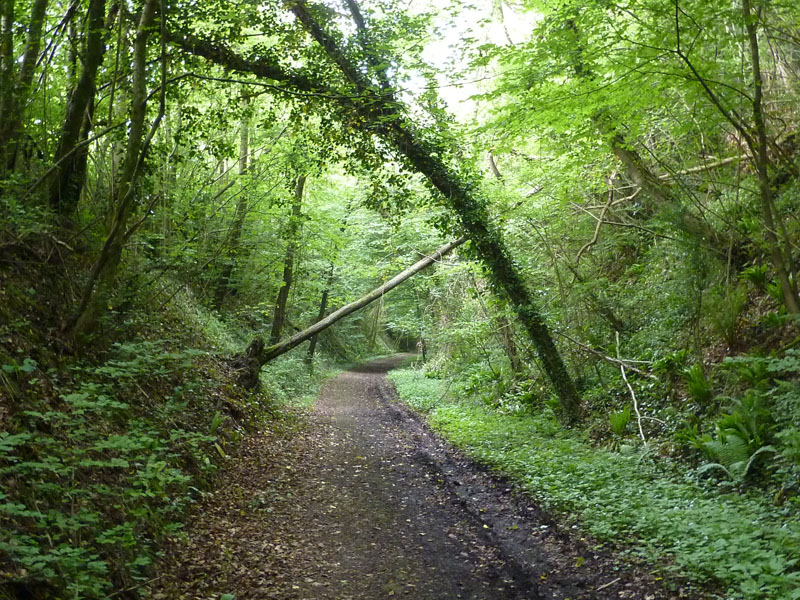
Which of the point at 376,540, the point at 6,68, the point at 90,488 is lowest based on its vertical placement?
the point at 376,540

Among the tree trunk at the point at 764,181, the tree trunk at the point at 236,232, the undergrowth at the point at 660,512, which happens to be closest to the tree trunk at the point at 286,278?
the tree trunk at the point at 236,232

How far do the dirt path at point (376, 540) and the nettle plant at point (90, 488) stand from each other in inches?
15.7

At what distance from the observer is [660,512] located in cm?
525

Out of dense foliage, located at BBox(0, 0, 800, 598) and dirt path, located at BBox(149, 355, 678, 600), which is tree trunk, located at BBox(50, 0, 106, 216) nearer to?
Answer: dense foliage, located at BBox(0, 0, 800, 598)

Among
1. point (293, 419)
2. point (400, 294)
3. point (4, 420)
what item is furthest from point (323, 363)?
point (4, 420)

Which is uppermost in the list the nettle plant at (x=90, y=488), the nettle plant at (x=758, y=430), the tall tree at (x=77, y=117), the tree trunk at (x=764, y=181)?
the tall tree at (x=77, y=117)

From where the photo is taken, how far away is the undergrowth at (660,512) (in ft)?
12.9

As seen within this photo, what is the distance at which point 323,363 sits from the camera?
81.1 ft

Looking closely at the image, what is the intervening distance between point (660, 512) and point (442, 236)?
666 centimetres

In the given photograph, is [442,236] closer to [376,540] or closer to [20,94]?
[376,540]

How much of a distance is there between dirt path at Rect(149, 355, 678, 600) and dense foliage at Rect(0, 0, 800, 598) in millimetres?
450

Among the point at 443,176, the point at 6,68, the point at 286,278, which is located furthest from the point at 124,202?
the point at 286,278

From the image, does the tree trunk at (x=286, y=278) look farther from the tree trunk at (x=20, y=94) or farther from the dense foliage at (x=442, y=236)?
the tree trunk at (x=20, y=94)

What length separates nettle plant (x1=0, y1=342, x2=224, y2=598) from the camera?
3.47 metres
